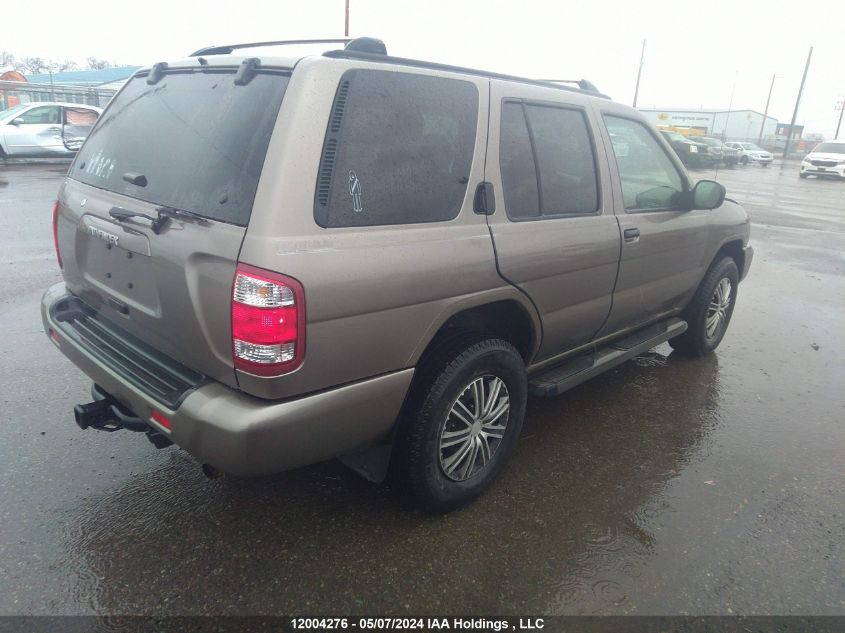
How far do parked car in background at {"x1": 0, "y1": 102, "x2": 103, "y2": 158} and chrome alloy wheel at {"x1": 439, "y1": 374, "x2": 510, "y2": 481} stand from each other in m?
16.7

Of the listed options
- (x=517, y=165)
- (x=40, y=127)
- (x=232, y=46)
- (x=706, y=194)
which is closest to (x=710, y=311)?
(x=706, y=194)

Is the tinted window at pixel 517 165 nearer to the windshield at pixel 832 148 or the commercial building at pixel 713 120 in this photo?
the windshield at pixel 832 148

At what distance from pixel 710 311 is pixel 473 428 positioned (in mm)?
2958

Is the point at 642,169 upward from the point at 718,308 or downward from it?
upward

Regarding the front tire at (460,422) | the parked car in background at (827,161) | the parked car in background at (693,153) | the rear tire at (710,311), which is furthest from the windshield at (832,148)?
the front tire at (460,422)

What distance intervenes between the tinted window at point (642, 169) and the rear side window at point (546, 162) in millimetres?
339

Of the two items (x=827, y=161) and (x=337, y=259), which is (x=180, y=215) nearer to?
(x=337, y=259)

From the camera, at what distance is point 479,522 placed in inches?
110

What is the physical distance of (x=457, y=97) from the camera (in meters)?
→ 2.61

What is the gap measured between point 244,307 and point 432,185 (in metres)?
0.93

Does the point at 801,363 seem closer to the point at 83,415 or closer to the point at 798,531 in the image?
the point at 798,531

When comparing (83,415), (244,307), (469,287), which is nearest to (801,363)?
(469,287)

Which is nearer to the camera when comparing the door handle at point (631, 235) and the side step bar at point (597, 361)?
the side step bar at point (597, 361)

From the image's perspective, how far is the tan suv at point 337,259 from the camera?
2.07 meters
